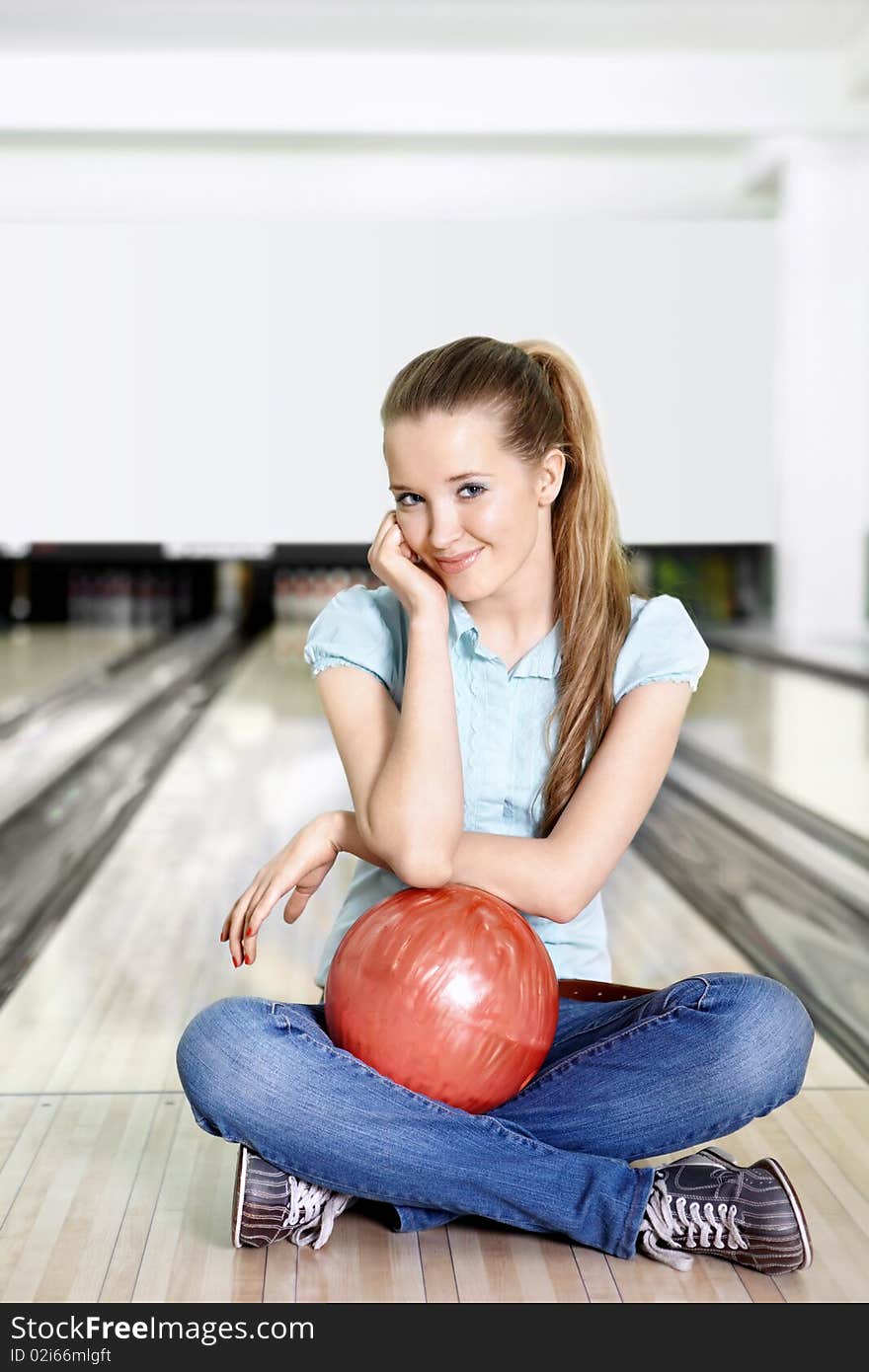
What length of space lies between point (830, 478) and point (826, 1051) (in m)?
7.40

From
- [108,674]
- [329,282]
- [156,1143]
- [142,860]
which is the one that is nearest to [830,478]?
[329,282]

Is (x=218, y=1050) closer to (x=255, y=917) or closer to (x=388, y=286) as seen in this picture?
(x=255, y=917)

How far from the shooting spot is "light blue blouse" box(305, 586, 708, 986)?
188 centimetres

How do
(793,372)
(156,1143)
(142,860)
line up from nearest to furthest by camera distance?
(156,1143) < (142,860) < (793,372)

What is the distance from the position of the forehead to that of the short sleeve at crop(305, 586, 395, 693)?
0.68 feet

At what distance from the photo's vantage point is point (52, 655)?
29.0ft

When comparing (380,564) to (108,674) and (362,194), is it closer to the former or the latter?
(108,674)

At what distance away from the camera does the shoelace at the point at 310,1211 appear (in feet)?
5.62

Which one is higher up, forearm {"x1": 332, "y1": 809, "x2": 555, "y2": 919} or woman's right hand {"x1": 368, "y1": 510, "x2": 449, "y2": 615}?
woman's right hand {"x1": 368, "y1": 510, "x2": 449, "y2": 615}

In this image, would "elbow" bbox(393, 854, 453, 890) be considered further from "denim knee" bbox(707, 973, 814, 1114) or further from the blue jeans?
"denim knee" bbox(707, 973, 814, 1114)

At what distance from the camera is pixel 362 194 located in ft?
31.0

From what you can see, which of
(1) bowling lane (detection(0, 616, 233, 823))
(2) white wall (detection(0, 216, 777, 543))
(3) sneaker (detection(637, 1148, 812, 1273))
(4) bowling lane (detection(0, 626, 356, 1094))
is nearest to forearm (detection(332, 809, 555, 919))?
(3) sneaker (detection(637, 1148, 812, 1273))

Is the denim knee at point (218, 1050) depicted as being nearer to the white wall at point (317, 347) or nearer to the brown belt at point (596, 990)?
the brown belt at point (596, 990)

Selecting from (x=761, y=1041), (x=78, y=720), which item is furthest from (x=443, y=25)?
(x=761, y=1041)
